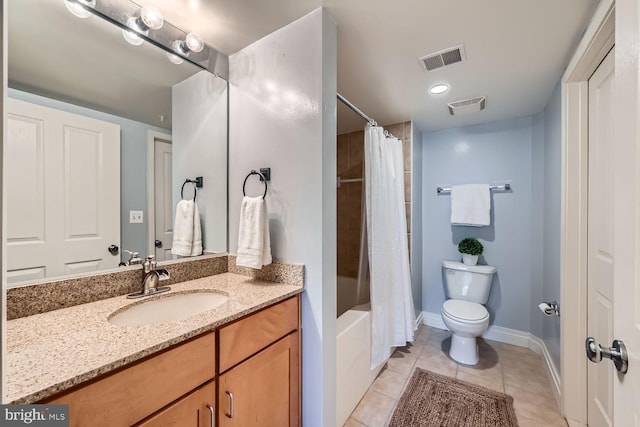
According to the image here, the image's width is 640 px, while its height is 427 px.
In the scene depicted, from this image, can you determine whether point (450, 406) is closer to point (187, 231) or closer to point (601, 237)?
point (601, 237)

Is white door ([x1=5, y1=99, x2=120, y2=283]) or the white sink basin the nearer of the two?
white door ([x1=5, y1=99, x2=120, y2=283])

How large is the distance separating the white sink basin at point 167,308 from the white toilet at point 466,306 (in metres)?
1.83

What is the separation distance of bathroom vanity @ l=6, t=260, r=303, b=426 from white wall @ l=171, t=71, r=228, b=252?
45 centimetres

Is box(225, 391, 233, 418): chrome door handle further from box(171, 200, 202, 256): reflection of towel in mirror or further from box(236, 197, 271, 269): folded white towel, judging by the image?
box(171, 200, 202, 256): reflection of towel in mirror

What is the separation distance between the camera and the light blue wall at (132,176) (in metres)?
1.15

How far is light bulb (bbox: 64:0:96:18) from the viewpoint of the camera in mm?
1011

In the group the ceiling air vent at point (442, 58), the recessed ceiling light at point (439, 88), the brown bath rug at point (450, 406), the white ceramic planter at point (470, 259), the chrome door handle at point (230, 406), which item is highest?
the ceiling air vent at point (442, 58)

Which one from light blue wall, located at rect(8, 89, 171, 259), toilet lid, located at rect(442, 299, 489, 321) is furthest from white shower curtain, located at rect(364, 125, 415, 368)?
light blue wall, located at rect(8, 89, 171, 259)

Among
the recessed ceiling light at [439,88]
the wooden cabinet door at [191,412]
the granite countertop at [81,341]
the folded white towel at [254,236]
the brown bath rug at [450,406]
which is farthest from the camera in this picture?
the recessed ceiling light at [439,88]

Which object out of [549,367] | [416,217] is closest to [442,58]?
[416,217]

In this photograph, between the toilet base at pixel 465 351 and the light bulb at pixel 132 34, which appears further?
the toilet base at pixel 465 351

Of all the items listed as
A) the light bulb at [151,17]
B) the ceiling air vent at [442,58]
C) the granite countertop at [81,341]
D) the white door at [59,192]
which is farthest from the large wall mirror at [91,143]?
the ceiling air vent at [442,58]

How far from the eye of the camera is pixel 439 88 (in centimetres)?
185

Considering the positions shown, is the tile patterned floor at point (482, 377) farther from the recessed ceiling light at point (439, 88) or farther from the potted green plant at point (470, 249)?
the recessed ceiling light at point (439, 88)
